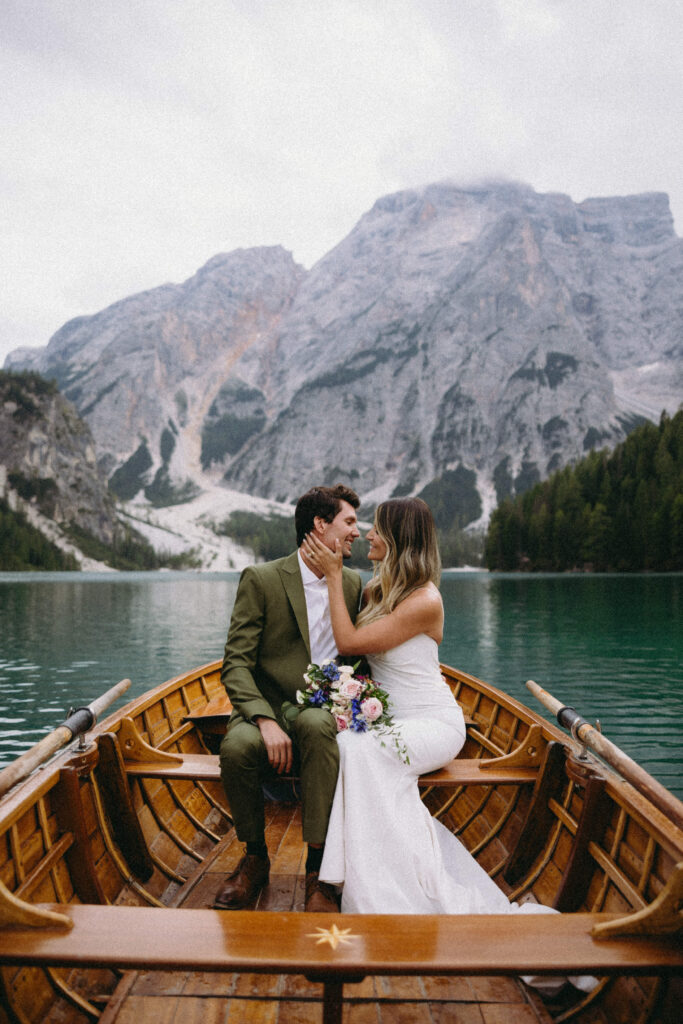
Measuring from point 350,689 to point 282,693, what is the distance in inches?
35.5

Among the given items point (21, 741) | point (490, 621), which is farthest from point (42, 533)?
point (21, 741)

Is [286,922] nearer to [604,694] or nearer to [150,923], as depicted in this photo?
[150,923]

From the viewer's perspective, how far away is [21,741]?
16781mm

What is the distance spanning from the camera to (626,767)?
174 inches

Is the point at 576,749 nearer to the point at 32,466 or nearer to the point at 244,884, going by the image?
the point at 244,884

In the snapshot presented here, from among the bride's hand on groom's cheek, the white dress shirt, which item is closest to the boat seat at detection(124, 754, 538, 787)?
the white dress shirt

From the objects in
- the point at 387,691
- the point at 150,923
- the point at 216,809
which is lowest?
the point at 216,809

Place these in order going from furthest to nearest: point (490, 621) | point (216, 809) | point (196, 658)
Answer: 1. point (490, 621)
2. point (196, 658)
3. point (216, 809)

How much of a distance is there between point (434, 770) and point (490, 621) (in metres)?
40.4

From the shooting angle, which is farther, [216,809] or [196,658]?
[196,658]

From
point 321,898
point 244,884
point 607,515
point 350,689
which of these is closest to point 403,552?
point 350,689

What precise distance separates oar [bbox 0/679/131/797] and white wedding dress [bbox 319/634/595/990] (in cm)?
194

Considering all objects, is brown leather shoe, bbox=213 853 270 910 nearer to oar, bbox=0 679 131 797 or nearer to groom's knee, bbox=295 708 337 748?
groom's knee, bbox=295 708 337 748

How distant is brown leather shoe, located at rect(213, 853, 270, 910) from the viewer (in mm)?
4758
